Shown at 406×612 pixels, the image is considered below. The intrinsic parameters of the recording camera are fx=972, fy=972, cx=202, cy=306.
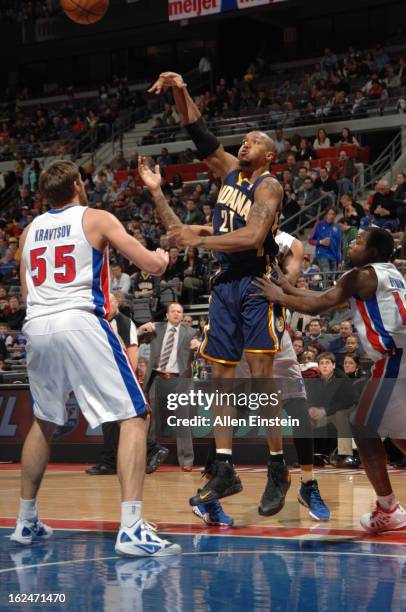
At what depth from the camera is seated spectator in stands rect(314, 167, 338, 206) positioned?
1831 cm

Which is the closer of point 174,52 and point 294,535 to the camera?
point 294,535

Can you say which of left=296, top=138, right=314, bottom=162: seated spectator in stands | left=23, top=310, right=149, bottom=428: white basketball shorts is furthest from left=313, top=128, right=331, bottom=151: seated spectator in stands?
left=23, top=310, right=149, bottom=428: white basketball shorts

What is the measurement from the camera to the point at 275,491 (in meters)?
6.05

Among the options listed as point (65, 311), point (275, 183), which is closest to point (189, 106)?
point (275, 183)

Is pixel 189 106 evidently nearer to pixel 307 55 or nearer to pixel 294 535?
pixel 294 535

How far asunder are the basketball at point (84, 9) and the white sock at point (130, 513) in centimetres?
1364

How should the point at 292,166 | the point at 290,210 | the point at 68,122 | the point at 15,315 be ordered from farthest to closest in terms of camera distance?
the point at 68,122 → the point at 292,166 → the point at 290,210 → the point at 15,315

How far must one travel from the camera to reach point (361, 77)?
79.9ft

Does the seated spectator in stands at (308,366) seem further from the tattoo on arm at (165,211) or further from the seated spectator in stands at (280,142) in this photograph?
the seated spectator in stands at (280,142)

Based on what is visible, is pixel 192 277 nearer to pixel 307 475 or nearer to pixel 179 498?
pixel 179 498

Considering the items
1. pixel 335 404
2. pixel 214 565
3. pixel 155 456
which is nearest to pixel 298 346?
pixel 335 404

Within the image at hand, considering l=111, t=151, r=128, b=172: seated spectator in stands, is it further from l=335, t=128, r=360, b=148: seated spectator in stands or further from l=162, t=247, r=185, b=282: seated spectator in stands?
l=162, t=247, r=185, b=282: seated spectator in stands

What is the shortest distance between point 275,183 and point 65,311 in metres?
1.71

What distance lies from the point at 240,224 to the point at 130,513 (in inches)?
82.1
